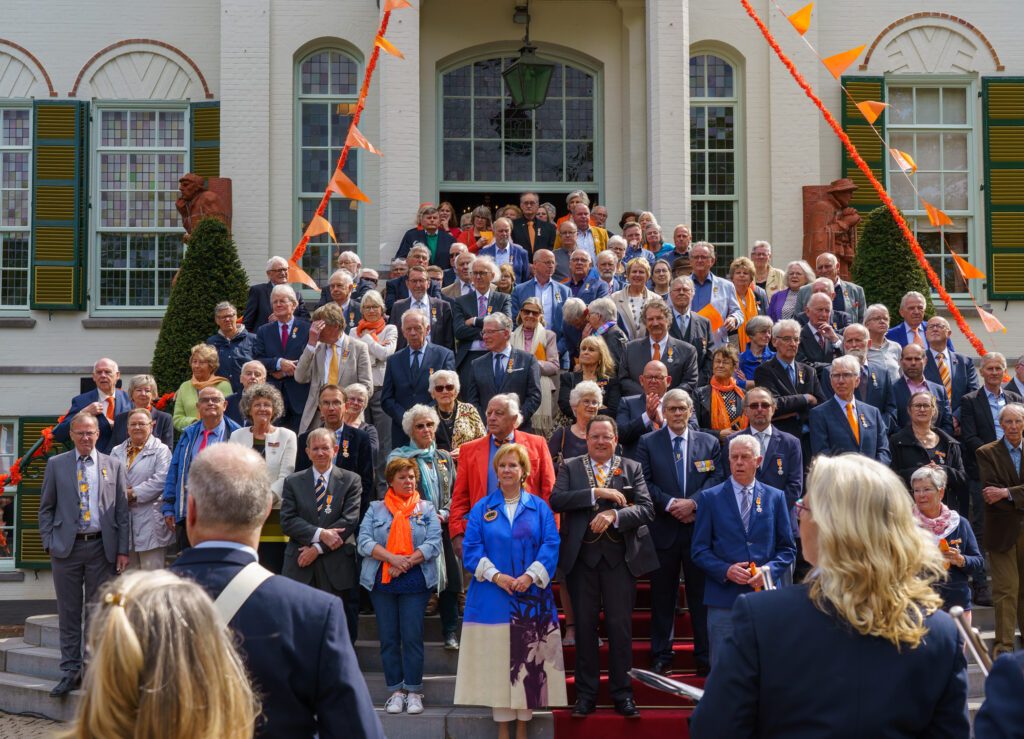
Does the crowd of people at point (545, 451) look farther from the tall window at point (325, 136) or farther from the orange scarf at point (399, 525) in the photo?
the tall window at point (325, 136)

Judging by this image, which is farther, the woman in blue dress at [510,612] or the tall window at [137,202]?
the tall window at [137,202]

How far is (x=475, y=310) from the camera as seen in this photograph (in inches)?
420

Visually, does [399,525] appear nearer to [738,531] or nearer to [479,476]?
[479,476]

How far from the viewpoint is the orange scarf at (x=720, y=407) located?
9.27m

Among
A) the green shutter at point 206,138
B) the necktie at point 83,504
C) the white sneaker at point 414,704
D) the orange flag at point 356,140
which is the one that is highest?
the green shutter at point 206,138

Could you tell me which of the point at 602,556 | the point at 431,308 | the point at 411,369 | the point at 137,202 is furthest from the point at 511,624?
the point at 137,202

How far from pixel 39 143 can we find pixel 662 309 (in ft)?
33.0

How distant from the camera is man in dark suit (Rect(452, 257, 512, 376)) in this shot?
10508 mm

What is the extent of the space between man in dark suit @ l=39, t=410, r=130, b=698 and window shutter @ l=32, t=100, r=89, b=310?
719 centimetres

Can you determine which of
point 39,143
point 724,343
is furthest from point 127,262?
point 724,343

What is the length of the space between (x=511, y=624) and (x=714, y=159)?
405 inches

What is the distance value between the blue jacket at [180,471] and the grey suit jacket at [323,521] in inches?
34.7

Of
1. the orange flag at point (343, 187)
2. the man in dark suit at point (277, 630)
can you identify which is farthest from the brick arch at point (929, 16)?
the man in dark suit at point (277, 630)

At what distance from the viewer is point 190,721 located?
87.4 inches
